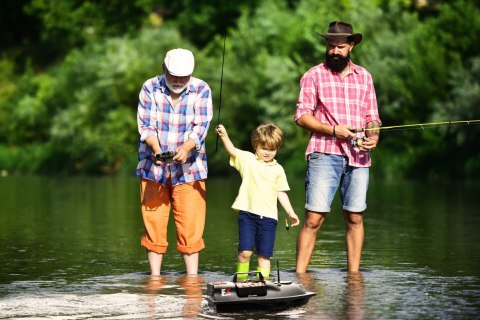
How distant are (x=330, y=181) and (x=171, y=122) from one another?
4.38ft

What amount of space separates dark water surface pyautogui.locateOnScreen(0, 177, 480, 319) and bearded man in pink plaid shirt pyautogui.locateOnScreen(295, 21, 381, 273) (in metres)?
0.59

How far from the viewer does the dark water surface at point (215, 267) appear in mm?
9070

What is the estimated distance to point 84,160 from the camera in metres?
48.3

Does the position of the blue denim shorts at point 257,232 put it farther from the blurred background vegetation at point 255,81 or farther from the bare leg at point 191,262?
the blurred background vegetation at point 255,81

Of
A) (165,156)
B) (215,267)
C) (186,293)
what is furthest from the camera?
(215,267)

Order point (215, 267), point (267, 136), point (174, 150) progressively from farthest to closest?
1. point (215, 267)
2. point (174, 150)
3. point (267, 136)

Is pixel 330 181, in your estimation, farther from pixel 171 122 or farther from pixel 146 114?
pixel 146 114

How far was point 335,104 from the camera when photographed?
11047mm

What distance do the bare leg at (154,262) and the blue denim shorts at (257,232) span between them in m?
0.96

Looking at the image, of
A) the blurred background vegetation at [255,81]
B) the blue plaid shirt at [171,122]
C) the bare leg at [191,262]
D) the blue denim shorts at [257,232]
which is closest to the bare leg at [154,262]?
the bare leg at [191,262]

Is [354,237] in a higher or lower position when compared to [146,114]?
lower

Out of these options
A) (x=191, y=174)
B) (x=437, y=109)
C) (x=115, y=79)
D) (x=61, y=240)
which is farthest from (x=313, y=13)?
(x=191, y=174)

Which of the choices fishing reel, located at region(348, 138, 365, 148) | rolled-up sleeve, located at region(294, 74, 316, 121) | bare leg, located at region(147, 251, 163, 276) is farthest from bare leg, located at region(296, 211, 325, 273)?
bare leg, located at region(147, 251, 163, 276)

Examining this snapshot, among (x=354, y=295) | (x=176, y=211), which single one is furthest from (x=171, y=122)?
(x=354, y=295)
